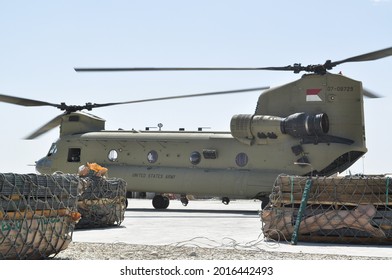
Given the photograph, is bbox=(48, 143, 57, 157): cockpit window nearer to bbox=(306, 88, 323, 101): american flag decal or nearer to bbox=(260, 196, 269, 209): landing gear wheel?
bbox=(260, 196, 269, 209): landing gear wheel

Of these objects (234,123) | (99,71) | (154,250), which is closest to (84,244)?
(154,250)

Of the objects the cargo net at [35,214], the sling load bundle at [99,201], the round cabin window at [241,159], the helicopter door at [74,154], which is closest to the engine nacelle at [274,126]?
the round cabin window at [241,159]

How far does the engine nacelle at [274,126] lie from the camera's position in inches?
737

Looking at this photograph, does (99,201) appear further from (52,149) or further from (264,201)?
(52,149)

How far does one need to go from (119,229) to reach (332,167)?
28.5 ft

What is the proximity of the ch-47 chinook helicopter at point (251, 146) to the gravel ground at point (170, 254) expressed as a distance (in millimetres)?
9048

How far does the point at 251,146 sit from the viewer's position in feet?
66.2

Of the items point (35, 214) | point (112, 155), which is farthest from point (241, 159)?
point (35, 214)

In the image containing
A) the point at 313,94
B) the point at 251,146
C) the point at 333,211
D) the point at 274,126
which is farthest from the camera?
the point at 251,146

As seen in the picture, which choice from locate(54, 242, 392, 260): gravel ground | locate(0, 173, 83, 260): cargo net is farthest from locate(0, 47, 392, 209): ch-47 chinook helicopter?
locate(0, 173, 83, 260): cargo net

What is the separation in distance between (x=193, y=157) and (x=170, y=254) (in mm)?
12747

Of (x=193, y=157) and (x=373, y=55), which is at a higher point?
(x=373, y=55)

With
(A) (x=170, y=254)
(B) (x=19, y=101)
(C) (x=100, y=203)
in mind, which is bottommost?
(A) (x=170, y=254)
